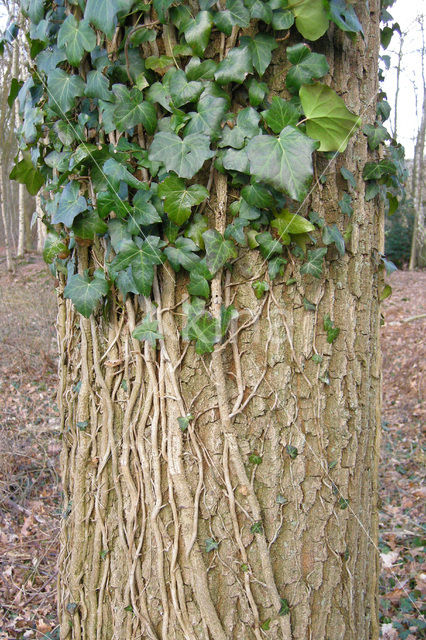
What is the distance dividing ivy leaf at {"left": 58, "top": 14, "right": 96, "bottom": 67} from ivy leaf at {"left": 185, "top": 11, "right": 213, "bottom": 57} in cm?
26

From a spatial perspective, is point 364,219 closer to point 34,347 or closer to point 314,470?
point 314,470

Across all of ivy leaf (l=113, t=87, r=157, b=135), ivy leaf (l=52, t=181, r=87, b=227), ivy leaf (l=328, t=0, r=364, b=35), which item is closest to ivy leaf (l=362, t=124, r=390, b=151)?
ivy leaf (l=328, t=0, r=364, b=35)

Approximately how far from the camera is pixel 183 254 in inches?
47.0

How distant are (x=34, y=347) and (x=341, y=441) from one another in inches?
208

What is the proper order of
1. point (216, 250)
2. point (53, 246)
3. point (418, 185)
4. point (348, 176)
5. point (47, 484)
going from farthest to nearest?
point (418, 185), point (47, 484), point (53, 246), point (348, 176), point (216, 250)

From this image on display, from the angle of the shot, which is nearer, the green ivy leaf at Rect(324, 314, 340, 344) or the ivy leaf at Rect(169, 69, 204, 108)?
the ivy leaf at Rect(169, 69, 204, 108)

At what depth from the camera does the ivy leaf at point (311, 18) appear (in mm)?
1089

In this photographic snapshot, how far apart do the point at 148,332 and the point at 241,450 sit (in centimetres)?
41

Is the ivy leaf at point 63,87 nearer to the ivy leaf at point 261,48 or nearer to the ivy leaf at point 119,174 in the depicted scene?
the ivy leaf at point 119,174

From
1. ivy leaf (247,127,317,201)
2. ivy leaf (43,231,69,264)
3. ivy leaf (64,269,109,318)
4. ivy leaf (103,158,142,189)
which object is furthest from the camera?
ivy leaf (43,231,69,264)

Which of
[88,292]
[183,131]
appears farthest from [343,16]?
[88,292]

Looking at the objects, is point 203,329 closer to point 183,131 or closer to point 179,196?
point 179,196

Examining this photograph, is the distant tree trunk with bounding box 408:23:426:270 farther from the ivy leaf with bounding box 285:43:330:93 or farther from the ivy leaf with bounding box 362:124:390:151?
the ivy leaf with bounding box 285:43:330:93

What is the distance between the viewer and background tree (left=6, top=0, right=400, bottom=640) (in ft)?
3.68
